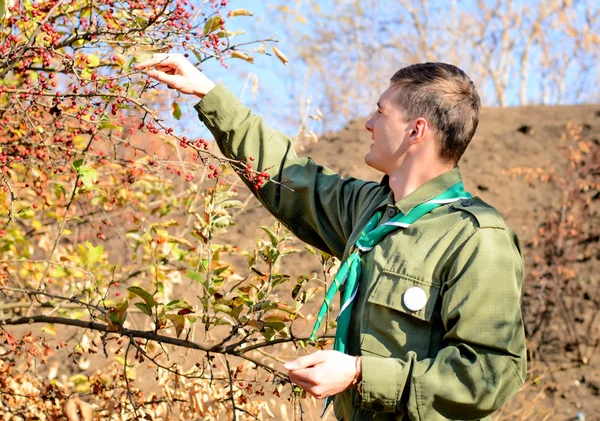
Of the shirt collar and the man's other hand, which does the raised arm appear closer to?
the shirt collar

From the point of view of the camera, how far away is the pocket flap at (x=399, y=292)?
2.08 meters

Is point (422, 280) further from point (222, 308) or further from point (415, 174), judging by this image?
point (222, 308)

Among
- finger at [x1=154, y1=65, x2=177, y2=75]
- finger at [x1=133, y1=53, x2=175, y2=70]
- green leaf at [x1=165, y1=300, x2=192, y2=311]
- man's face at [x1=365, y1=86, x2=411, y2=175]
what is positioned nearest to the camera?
man's face at [x1=365, y1=86, x2=411, y2=175]

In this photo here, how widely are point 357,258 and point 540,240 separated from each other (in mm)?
5374

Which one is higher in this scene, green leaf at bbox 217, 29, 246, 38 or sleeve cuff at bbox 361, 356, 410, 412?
green leaf at bbox 217, 29, 246, 38

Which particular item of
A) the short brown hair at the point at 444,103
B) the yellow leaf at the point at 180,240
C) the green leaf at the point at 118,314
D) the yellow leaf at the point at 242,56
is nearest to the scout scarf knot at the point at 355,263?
the short brown hair at the point at 444,103

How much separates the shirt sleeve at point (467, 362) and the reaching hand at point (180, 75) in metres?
1.10

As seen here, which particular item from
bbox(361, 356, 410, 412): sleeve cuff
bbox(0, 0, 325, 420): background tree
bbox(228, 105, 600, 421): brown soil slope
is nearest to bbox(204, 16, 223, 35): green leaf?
bbox(0, 0, 325, 420): background tree

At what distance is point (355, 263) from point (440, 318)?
28 centimetres

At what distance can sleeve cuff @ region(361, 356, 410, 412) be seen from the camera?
197 centimetres

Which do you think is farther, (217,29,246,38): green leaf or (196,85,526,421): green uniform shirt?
(217,29,246,38): green leaf

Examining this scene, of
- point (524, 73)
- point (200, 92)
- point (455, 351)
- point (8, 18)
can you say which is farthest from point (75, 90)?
point (524, 73)

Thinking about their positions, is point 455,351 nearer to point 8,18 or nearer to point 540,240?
point 8,18

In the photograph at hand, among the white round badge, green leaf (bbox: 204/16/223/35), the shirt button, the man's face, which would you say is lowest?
the shirt button
